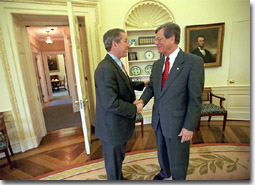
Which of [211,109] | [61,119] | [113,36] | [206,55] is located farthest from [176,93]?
[61,119]

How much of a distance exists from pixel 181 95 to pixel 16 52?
2.49 metres

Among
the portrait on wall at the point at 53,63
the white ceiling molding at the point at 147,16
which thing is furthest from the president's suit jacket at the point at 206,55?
the portrait on wall at the point at 53,63

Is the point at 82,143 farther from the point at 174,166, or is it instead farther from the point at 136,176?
the point at 174,166

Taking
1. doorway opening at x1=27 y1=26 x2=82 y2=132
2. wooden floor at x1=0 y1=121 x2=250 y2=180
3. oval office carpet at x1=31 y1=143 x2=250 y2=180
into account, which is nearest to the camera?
oval office carpet at x1=31 y1=143 x2=250 y2=180

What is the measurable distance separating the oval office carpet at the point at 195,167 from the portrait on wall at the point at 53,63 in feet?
28.3

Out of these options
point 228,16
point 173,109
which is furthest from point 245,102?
point 173,109

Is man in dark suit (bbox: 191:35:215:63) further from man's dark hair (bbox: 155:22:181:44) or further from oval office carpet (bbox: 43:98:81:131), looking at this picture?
oval office carpet (bbox: 43:98:81:131)

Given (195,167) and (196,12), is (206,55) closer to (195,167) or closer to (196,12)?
(196,12)

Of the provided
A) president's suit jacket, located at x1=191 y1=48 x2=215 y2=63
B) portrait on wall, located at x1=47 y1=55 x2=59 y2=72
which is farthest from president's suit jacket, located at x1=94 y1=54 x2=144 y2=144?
portrait on wall, located at x1=47 y1=55 x2=59 y2=72

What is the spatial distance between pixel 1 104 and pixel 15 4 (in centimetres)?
153

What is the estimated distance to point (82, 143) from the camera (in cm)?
272

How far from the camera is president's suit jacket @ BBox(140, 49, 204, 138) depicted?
119 cm

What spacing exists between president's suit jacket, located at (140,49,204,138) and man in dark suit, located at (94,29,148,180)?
258mm

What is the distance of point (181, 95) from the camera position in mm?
1253
